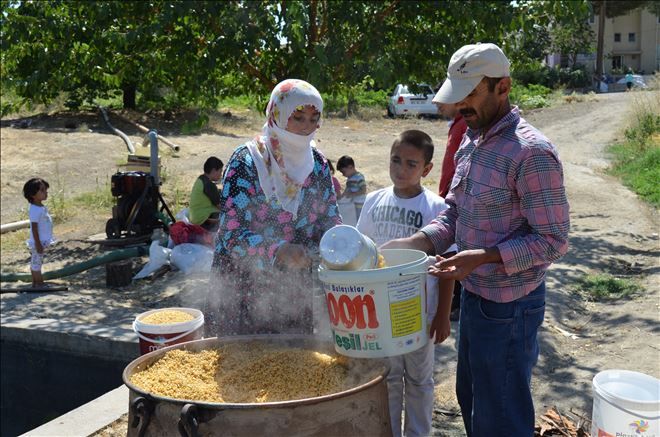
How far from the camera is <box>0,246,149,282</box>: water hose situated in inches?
311

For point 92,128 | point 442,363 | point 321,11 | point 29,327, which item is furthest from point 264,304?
point 92,128

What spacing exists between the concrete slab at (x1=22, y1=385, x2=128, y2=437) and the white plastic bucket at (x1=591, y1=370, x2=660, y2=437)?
2589 millimetres

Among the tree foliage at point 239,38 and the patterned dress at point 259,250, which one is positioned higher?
the tree foliage at point 239,38

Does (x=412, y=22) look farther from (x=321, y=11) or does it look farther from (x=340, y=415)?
(x=340, y=415)

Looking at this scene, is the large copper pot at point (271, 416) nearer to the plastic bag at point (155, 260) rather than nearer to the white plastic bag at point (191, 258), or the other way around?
the white plastic bag at point (191, 258)

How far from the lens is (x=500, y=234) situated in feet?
8.25

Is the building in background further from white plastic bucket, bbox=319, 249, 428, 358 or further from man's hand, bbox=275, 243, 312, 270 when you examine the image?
white plastic bucket, bbox=319, 249, 428, 358

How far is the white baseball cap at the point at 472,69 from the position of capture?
2453 mm

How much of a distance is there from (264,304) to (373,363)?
71 centimetres

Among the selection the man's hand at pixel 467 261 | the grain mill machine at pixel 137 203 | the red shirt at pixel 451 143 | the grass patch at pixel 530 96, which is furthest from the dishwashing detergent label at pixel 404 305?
the grass patch at pixel 530 96

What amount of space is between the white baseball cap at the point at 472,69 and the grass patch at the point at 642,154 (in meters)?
9.94

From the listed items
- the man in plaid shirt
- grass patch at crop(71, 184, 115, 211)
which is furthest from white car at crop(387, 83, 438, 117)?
the man in plaid shirt

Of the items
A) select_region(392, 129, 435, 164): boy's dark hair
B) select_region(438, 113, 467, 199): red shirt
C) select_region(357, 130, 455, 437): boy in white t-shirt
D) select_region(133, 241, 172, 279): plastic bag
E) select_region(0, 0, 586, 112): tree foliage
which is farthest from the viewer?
select_region(133, 241, 172, 279): plastic bag

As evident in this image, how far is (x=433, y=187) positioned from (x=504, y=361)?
1070 centimetres
